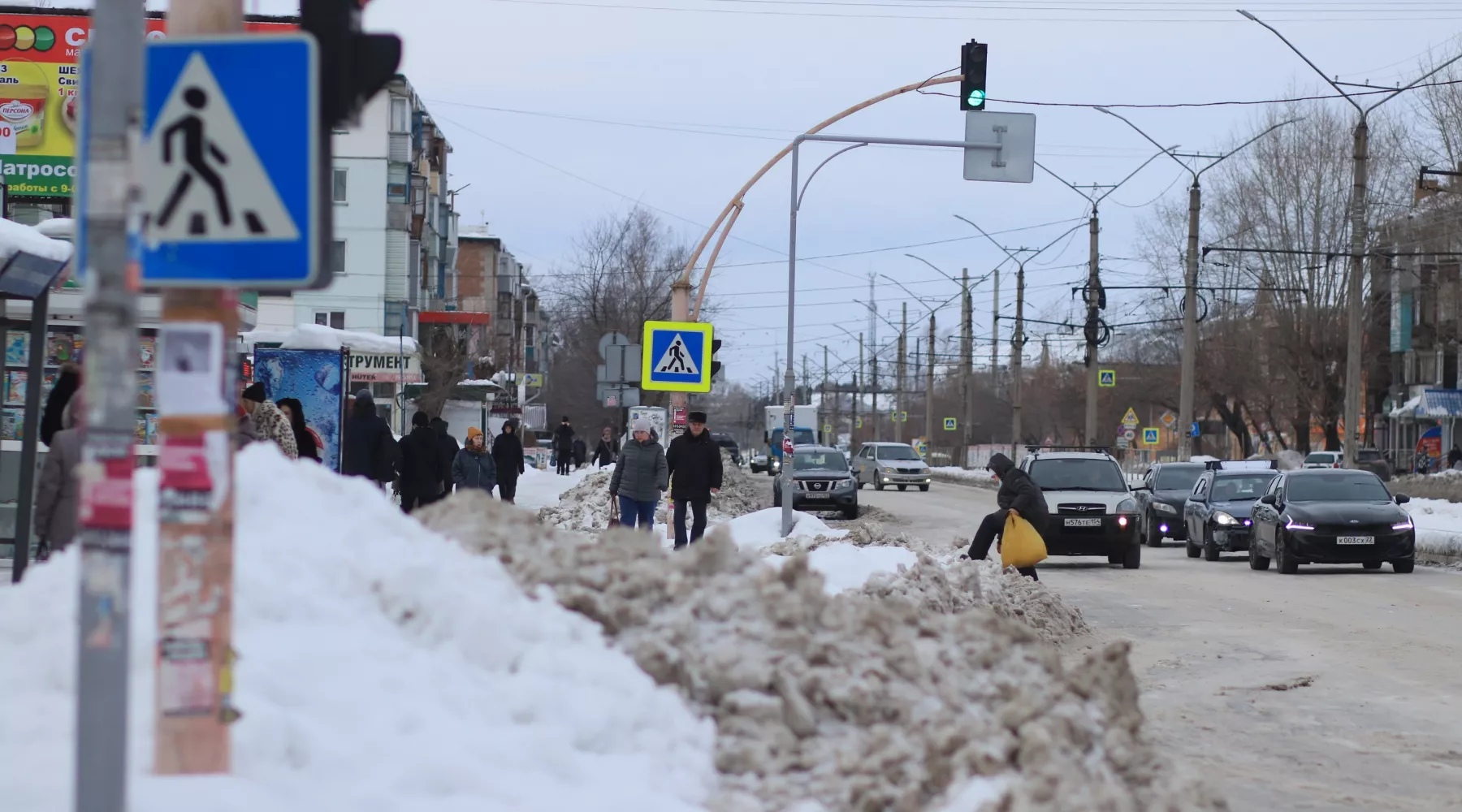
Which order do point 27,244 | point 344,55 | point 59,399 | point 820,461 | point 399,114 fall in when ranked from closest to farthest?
point 344,55 → point 27,244 → point 59,399 → point 820,461 → point 399,114

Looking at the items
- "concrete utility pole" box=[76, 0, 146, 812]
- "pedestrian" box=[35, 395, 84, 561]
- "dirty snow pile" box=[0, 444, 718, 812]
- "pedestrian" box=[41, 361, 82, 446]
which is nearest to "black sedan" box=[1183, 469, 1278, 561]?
"pedestrian" box=[41, 361, 82, 446]

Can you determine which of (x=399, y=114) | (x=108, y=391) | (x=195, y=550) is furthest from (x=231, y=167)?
(x=399, y=114)

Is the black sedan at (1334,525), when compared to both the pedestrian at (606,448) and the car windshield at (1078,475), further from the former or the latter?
the pedestrian at (606,448)

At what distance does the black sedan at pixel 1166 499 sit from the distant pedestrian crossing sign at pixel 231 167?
94.9 ft

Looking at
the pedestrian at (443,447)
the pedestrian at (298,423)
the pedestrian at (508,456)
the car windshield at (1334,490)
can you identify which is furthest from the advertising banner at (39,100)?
the car windshield at (1334,490)

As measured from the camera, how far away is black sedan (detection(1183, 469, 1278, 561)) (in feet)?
89.0

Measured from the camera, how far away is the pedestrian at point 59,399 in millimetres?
12570

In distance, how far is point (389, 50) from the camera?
535cm

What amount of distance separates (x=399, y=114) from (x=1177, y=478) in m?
41.9

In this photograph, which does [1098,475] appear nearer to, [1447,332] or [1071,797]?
[1071,797]

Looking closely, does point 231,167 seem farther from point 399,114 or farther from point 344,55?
point 399,114

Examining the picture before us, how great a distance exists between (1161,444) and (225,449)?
99464 millimetres

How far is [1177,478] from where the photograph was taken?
33312 millimetres

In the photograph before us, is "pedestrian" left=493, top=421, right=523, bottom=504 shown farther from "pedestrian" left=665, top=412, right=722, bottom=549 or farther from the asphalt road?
the asphalt road
